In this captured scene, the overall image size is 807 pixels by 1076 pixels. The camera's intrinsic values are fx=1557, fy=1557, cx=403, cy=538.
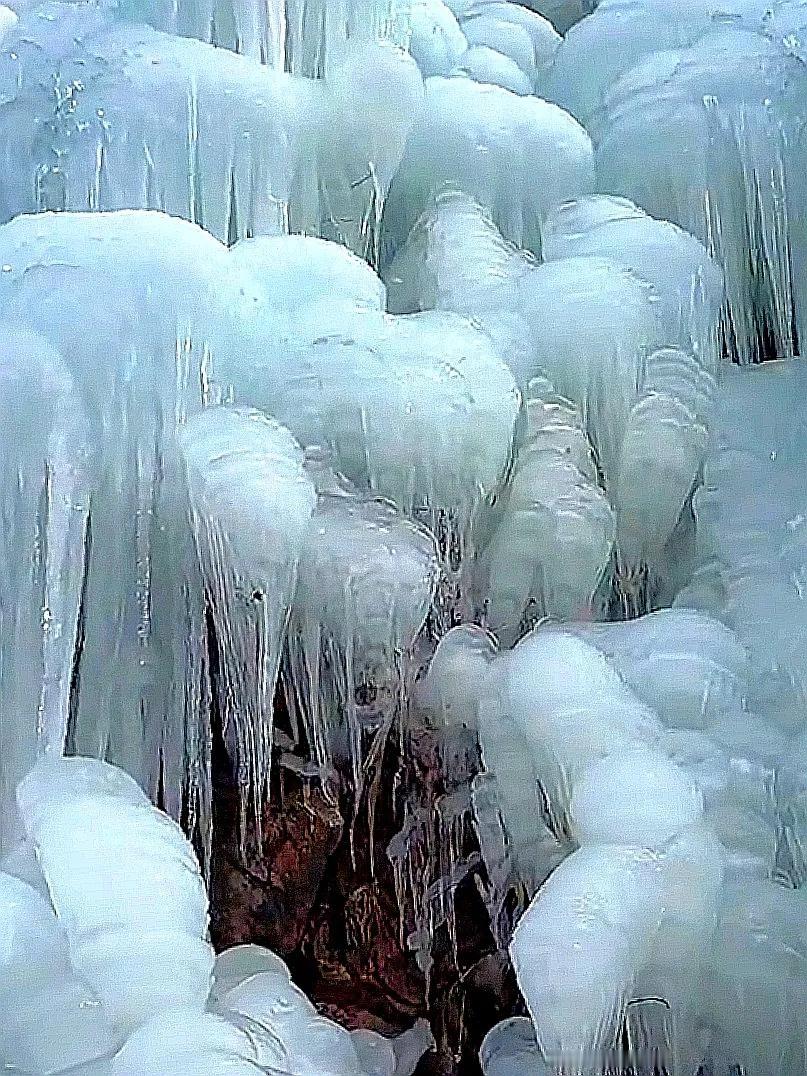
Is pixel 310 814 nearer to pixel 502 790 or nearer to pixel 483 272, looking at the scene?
pixel 502 790

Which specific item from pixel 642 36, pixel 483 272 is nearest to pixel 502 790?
pixel 483 272

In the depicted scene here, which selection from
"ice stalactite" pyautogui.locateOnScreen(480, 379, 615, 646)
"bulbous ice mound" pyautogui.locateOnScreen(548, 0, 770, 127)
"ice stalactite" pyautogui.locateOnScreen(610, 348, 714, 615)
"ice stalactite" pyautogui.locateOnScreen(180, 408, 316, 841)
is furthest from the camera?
"bulbous ice mound" pyautogui.locateOnScreen(548, 0, 770, 127)

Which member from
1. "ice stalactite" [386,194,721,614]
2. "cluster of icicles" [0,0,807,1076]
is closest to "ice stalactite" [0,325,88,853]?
"cluster of icicles" [0,0,807,1076]

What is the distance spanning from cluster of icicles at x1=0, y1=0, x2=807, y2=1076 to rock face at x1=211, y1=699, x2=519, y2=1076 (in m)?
0.04

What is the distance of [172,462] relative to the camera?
2.19 meters

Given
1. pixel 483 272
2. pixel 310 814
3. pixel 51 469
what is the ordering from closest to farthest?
pixel 51 469
pixel 310 814
pixel 483 272

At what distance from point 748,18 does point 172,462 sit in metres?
1.58

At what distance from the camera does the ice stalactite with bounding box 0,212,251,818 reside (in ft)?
7.11

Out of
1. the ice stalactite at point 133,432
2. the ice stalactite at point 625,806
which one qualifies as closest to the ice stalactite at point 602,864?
the ice stalactite at point 625,806

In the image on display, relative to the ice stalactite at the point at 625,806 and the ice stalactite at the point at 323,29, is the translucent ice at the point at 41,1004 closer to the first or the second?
the ice stalactite at the point at 625,806

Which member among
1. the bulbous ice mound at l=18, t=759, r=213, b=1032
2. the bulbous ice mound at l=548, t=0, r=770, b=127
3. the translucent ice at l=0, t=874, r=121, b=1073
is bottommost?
the translucent ice at l=0, t=874, r=121, b=1073

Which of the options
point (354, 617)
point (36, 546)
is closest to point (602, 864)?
point (354, 617)

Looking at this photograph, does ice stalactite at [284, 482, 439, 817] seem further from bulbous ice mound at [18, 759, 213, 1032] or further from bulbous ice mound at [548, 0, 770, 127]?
bulbous ice mound at [548, 0, 770, 127]

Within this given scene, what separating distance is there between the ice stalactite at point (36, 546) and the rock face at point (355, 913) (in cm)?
36
